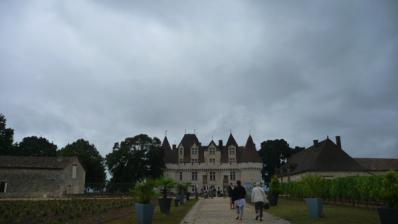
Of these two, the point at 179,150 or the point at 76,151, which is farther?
the point at 179,150

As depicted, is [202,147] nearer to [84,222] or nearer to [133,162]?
[133,162]

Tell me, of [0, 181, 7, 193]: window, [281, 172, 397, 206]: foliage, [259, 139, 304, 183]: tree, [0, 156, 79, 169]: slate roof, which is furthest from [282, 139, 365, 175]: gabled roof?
[0, 181, 7, 193]: window

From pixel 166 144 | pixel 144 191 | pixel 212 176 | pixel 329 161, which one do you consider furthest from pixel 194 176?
pixel 144 191

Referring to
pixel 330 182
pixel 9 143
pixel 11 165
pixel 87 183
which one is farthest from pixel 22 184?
pixel 330 182

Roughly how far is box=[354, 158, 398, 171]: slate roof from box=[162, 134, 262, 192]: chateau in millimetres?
19610

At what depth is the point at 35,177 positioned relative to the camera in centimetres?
5534

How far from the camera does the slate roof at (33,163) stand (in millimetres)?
54853

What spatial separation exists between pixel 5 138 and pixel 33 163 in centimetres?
2094

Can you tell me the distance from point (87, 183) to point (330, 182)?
5086 cm

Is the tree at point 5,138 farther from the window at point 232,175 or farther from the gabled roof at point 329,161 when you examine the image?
the gabled roof at point 329,161

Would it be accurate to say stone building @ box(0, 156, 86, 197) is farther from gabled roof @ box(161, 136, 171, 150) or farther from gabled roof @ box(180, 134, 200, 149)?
gabled roof @ box(180, 134, 200, 149)

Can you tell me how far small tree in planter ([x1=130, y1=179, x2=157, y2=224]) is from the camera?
13141 mm

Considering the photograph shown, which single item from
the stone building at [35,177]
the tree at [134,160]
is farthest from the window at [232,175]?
the stone building at [35,177]

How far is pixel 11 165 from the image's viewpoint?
5459 cm
